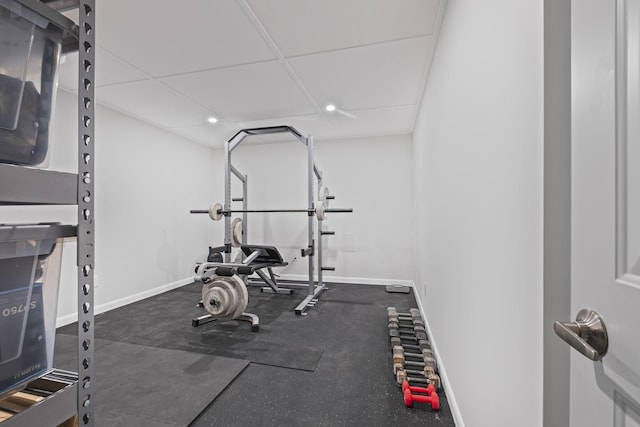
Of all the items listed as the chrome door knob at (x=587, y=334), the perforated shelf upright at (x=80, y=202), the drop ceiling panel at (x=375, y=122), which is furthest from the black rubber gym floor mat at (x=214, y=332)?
the drop ceiling panel at (x=375, y=122)

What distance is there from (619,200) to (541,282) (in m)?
0.30

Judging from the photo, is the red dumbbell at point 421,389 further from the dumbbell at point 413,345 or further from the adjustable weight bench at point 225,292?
the adjustable weight bench at point 225,292

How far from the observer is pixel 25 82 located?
0.48 m

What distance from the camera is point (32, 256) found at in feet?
1.66

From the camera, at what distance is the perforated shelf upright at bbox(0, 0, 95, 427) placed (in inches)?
17.8

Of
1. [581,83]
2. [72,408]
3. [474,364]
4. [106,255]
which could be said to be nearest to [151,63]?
[106,255]

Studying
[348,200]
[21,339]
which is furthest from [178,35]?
[348,200]

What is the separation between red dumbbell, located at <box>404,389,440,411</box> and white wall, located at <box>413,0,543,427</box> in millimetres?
94

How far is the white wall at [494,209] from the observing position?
2.20 feet

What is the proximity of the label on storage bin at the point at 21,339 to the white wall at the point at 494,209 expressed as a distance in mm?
1041

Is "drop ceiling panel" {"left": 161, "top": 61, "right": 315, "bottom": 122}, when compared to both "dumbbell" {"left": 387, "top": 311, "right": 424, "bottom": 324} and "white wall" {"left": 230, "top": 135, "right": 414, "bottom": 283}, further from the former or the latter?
"dumbbell" {"left": 387, "top": 311, "right": 424, "bottom": 324}

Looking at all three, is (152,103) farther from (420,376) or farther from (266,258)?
(420,376)

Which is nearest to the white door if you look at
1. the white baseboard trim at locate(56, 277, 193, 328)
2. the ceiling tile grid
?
the ceiling tile grid

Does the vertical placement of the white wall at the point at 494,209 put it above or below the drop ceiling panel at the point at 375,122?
below
